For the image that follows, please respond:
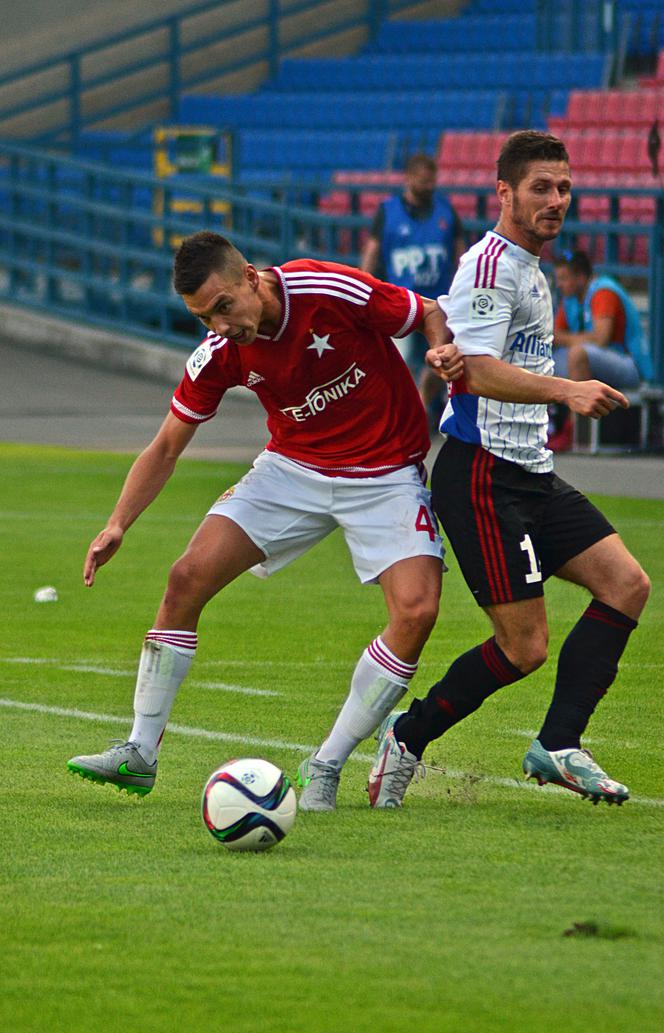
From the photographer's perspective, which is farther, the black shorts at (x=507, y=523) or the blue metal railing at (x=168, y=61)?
the blue metal railing at (x=168, y=61)

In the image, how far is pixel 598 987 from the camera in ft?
13.2

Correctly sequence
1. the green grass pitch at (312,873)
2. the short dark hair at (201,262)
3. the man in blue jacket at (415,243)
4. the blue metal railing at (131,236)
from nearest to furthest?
the green grass pitch at (312,873) → the short dark hair at (201,262) → the man in blue jacket at (415,243) → the blue metal railing at (131,236)

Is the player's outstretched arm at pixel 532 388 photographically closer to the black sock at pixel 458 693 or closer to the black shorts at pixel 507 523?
the black shorts at pixel 507 523

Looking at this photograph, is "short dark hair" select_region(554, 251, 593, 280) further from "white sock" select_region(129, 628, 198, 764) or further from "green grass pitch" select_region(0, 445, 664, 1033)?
"white sock" select_region(129, 628, 198, 764)

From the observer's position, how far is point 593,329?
16453 mm

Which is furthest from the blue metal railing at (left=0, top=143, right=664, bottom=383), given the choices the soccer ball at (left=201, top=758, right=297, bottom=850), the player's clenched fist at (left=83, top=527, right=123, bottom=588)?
the soccer ball at (left=201, top=758, right=297, bottom=850)

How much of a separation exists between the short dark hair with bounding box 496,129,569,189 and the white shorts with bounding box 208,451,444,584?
97 cm

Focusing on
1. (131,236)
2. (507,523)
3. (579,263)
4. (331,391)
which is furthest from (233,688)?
(131,236)

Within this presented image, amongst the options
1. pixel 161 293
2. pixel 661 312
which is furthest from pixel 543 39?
pixel 661 312

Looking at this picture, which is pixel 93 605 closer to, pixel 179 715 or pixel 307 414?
pixel 179 715

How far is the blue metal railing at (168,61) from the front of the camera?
31734 millimetres

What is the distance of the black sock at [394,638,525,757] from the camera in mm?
5879

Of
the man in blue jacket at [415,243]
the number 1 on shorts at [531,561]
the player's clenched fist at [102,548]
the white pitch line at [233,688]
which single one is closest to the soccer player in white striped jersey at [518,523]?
the number 1 on shorts at [531,561]

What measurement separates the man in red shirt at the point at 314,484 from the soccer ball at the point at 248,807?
1.62 feet
